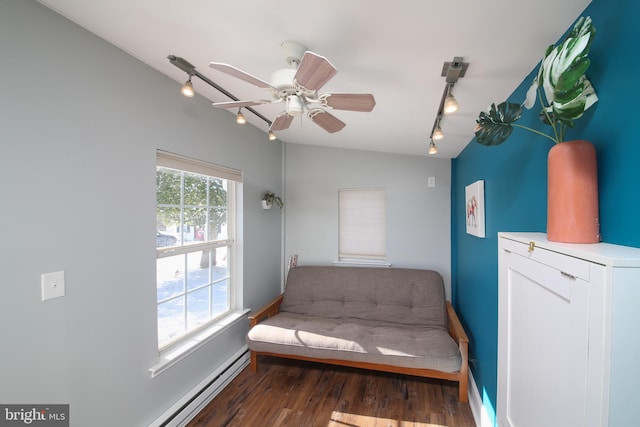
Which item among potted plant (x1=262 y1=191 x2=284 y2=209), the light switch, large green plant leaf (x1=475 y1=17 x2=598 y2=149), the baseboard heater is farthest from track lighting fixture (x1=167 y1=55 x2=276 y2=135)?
the baseboard heater

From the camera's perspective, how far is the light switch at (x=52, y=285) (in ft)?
4.13

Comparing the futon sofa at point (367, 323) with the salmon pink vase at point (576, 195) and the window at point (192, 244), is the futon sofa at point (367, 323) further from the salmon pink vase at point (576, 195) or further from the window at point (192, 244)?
the salmon pink vase at point (576, 195)

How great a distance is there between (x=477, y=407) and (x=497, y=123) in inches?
83.1

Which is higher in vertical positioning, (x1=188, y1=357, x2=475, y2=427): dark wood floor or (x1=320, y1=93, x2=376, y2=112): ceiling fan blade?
(x1=320, y1=93, x2=376, y2=112): ceiling fan blade

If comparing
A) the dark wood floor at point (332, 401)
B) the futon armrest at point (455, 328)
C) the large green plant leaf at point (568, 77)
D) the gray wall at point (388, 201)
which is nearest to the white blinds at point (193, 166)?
the gray wall at point (388, 201)

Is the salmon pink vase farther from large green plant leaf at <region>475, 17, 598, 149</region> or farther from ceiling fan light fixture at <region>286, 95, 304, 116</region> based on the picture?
ceiling fan light fixture at <region>286, 95, 304, 116</region>

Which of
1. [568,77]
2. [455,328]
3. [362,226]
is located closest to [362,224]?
[362,226]

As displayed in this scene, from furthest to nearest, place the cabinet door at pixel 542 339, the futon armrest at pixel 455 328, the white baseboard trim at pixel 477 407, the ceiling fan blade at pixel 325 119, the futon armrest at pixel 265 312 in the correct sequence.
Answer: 1. the futon armrest at pixel 265 312
2. the futon armrest at pixel 455 328
3. the white baseboard trim at pixel 477 407
4. the ceiling fan blade at pixel 325 119
5. the cabinet door at pixel 542 339

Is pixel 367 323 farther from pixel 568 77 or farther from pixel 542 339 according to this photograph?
pixel 568 77

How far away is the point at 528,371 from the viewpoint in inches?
35.1

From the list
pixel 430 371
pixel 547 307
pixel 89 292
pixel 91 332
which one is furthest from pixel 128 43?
pixel 430 371

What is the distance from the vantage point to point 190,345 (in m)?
2.11

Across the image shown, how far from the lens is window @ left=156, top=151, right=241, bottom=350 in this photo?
6.54 feet

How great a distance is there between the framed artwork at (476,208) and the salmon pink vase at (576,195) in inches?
49.4
